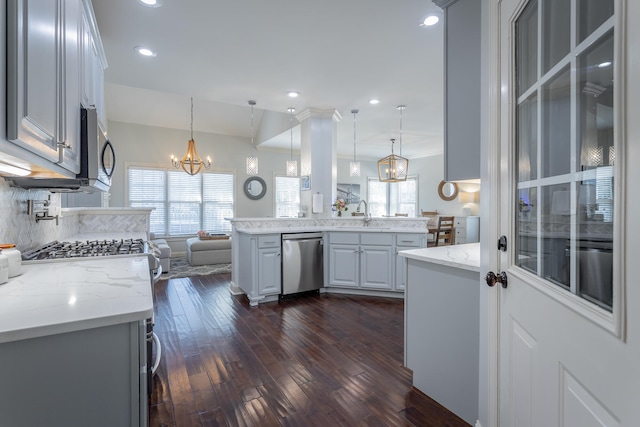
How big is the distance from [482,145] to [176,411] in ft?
7.16

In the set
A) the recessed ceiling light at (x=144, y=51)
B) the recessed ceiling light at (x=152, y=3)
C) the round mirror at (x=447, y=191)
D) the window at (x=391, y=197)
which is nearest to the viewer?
the recessed ceiling light at (x=152, y=3)

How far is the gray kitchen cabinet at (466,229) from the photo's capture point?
25.2 feet

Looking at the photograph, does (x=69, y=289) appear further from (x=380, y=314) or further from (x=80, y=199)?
(x=80, y=199)

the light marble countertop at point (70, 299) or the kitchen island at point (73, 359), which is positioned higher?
the light marble countertop at point (70, 299)

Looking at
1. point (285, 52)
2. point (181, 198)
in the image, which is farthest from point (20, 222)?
point (181, 198)

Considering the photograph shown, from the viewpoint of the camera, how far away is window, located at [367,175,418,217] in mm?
9742

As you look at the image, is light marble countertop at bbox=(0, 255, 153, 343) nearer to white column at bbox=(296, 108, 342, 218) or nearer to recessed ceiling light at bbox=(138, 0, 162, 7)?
recessed ceiling light at bbox=(138, 0, 162, 7)

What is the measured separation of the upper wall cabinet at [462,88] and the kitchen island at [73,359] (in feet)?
5.62

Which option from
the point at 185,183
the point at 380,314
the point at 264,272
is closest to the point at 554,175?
the point at 380,314

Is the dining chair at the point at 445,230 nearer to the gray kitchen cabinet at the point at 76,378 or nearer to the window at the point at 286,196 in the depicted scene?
the window at the point at 286,196

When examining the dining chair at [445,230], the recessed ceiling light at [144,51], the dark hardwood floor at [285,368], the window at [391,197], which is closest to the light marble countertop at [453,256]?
the dark hardwood floor at [285,368]

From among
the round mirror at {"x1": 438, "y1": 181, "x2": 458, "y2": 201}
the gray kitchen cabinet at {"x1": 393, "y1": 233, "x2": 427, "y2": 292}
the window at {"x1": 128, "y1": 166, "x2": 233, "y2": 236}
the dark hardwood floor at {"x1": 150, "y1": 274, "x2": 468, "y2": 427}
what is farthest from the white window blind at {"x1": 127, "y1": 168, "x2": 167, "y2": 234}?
the round mirror at {"x1": 438, "y1": 181, "x2": 458, "y2": 201}

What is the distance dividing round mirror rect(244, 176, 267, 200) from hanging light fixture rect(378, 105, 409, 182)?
11.8 ft

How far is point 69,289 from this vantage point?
1233mm
